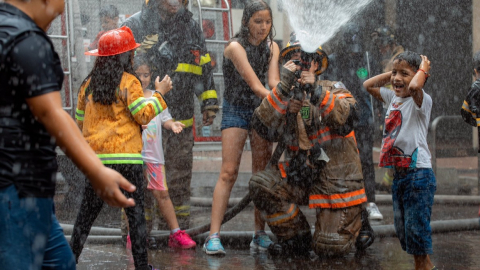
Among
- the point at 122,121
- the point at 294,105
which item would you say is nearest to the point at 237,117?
the point at 294,105

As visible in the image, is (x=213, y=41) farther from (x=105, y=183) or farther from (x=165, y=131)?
(x=105, y=183)

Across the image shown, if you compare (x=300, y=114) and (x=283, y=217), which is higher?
(x=300, y=114)

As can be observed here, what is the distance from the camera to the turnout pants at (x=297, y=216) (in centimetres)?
466

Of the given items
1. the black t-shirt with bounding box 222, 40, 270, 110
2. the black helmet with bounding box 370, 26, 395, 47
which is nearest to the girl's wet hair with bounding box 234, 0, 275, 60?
the black t-shirt with bounding box 222, 40, 270, 110

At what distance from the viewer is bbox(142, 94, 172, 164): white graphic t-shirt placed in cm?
537

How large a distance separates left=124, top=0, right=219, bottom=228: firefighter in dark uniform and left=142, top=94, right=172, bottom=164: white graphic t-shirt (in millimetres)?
329

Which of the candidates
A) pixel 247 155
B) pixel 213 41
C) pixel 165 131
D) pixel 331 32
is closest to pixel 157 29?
pixel 165 131

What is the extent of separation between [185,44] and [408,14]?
10.5 metres

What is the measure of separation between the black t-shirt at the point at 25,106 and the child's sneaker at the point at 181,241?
297 centimetres

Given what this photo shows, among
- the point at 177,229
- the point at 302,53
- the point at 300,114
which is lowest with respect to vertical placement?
the point at 177,229

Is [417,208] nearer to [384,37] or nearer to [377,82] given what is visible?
[377,82]

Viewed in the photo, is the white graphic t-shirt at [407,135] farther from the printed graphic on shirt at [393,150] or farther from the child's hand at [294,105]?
the child's hand at [294,105]

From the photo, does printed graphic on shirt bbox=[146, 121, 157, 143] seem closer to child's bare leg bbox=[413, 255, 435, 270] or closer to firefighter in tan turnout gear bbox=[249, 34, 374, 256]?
firefighter in tan turnout gear bbox=[249, 34, 374, 256]

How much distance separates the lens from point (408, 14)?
49.4 feet
